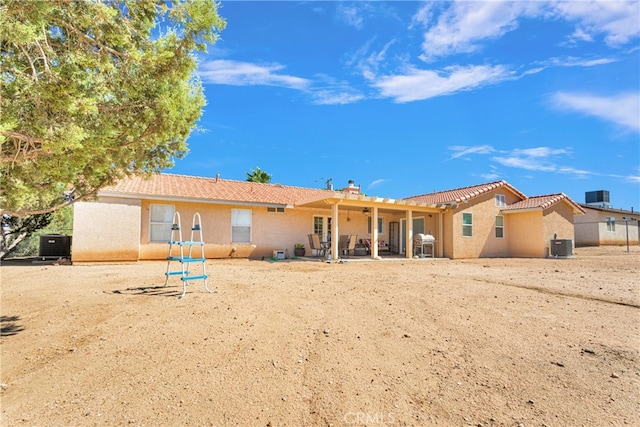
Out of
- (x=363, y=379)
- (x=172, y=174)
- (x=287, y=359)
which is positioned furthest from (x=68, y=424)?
(x=172, y=174)

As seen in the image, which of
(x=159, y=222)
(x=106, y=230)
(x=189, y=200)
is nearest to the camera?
(x=106, y=230)

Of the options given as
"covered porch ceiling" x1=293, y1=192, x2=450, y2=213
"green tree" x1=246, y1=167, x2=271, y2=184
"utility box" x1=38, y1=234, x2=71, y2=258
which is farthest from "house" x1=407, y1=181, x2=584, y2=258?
"green tree" x1=246, y1=167, x2=271, y2=184

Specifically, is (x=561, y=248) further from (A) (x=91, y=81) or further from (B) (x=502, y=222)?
(A) (x=91, y=81)

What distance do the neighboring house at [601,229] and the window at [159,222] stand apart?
28841 millimetres

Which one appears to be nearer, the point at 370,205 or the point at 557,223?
the point at 370,205

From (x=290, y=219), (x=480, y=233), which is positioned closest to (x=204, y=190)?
(x=290, y=219)

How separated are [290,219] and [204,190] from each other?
4.25 meters

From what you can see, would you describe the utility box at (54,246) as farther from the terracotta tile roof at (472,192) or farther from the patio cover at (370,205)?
the terracotta tile roof at (472,192)

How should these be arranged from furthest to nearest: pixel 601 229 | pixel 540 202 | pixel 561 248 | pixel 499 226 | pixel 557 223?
1. pixel 601 229
2. pixel 499 226
3. pixel 557 223
4. pixel 540 202
5. pixel 561 248

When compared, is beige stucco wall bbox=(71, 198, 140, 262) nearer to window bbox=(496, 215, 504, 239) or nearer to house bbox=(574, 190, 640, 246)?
window bbox=(496, 215, 504, 239)

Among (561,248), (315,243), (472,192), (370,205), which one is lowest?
(561,248)

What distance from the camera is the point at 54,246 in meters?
13.7

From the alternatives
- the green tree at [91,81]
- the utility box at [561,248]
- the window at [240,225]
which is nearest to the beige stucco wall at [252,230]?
A: the window at [240,225]

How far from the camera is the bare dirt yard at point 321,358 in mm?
2744
